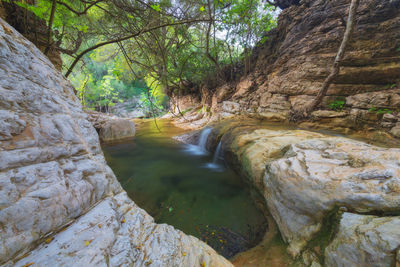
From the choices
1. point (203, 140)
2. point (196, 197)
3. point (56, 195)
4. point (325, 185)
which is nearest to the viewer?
point (56, 195)

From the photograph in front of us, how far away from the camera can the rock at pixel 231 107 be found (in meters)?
8.33

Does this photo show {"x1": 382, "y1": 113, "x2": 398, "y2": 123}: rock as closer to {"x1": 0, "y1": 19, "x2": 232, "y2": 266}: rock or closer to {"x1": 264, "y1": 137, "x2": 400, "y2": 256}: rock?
{"x1": 264, "y1": 137, "x2": 400, "y2": 256}: rock

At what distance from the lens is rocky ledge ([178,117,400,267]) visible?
46.8 inches

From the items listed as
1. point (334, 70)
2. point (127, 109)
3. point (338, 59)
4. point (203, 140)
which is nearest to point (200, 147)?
point (203, 140)

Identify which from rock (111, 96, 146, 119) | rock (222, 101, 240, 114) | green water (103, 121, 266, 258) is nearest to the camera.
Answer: green water (103, 121, 266, 258)

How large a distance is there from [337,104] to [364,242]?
5574mm

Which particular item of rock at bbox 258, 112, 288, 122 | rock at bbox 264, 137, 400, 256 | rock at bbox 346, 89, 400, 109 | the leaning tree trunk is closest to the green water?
rock at bbox 264, 137, 400, 256

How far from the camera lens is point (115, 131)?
7.78 metres

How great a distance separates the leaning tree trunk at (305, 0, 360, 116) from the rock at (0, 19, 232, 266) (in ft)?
20.3

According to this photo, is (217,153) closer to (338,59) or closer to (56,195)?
(56,195)

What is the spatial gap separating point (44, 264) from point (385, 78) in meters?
8.23

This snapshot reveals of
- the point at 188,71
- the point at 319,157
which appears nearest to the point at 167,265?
the point at 319,157

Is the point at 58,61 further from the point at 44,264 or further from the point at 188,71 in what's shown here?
the point at 188,71

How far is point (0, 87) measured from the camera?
1.06 meters
